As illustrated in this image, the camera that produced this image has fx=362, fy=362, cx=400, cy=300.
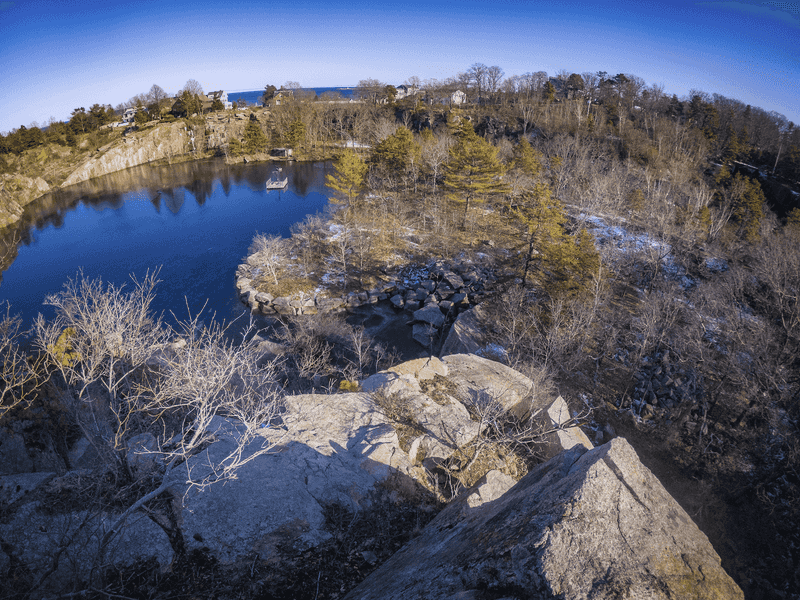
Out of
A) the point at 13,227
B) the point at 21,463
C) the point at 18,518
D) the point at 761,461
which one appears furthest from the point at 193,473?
the point at 13,227

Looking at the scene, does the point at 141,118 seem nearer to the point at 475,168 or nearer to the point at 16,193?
the point at 16,193

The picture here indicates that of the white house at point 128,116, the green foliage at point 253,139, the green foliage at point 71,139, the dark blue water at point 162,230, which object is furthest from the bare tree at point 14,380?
the white house at point 128,116

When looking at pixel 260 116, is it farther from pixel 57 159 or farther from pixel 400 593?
pixel 400 593

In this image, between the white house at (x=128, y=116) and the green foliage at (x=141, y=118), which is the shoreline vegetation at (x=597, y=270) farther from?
the white house at (x=128, y=116)


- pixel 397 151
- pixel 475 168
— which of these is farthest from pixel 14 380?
pixel 397 151

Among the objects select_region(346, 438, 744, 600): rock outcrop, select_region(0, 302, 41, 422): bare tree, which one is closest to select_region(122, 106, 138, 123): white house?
select_region(0, 302, 41, 422): bare tree
